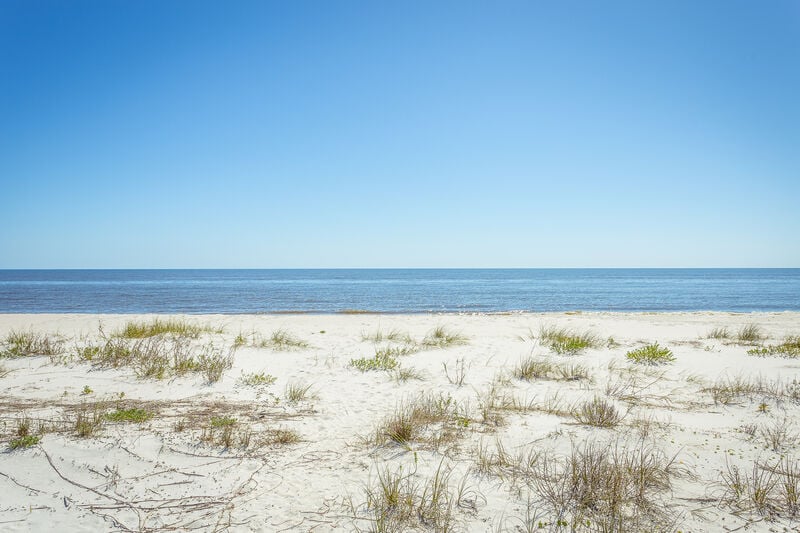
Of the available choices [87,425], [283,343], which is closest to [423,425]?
[87,425]

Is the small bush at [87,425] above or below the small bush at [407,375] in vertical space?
above

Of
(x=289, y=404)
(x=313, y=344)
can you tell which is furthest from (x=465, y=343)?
(x=289, y=404)

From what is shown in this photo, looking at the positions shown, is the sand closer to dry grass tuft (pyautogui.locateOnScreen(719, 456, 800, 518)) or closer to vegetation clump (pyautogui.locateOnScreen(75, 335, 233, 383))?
dry grass tuft (pyautogui.locateOnScreen(719, 456, 800, 518))

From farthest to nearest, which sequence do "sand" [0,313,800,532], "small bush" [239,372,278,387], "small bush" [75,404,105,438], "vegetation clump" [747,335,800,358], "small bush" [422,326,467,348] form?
1. "small bush" [422,326,467,348]
2. "vegetation clump" [747,335,800,358]
3. "small bush" [239,372,278,387]
4. "small bush" [75,404,105,438]
5. "sand" [0,313,800,532]

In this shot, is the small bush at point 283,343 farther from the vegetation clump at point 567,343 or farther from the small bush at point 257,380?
the vegetation clump at point 567,343

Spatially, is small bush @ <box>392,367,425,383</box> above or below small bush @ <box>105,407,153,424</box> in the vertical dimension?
below

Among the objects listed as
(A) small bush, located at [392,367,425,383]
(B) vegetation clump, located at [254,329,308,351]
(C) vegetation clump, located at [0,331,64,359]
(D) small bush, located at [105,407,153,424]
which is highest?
(C) vegetation clump, located at [0,331,64,359]

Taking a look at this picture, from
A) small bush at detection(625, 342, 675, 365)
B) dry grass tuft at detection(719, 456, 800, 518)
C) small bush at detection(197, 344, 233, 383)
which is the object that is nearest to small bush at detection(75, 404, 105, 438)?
small bush at detection(197, 344, 233, 383)

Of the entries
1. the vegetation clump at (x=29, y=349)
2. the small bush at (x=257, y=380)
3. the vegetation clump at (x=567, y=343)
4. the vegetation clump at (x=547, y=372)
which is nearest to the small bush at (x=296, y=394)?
the small bush at (x=257, y=380)

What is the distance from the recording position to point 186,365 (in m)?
8.78

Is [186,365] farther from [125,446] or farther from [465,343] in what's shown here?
[465,343]

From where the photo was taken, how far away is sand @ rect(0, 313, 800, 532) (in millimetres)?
3799

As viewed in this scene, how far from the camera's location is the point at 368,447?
17.3ft

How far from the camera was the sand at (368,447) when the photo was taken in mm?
3799
